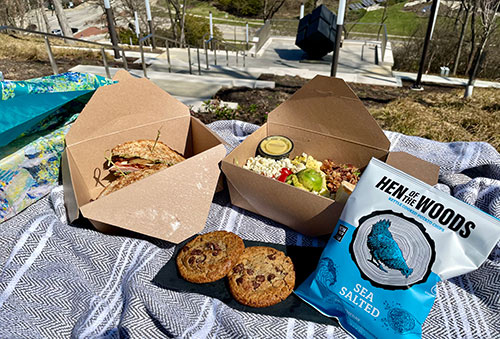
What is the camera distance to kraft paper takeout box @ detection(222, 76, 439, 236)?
187 cm

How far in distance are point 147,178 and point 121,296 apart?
22.6 inches

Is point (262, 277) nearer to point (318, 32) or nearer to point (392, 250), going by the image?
point (392, 250)

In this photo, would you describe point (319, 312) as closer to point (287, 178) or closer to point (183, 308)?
point (183, 308)

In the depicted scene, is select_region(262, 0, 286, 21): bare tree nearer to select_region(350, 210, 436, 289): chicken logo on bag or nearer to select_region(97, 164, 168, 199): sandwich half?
select_region(97, 164, 168, 199): sandwich half

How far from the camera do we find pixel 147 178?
70.5 inches

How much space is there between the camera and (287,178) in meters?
2.11

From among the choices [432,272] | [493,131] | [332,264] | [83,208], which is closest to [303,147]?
[332,264]

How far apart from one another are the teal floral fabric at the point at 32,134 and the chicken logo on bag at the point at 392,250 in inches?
73.7

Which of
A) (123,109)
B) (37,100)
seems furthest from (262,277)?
(37,100)

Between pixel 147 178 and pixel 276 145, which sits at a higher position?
pixel 147 178

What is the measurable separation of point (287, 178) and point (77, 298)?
125 centimetres

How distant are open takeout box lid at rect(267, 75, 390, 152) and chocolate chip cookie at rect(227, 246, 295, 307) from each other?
967 millimetres

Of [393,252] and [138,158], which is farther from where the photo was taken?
[138,158]

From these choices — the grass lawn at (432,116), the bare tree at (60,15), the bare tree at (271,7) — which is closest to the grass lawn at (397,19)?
the bare tree at (271,7)
